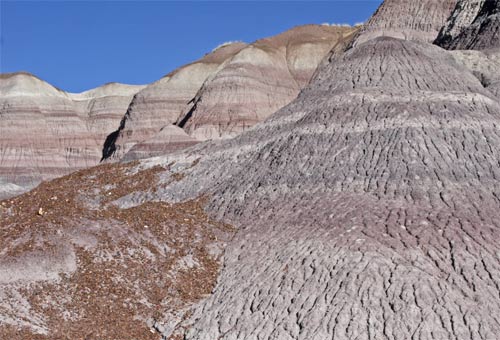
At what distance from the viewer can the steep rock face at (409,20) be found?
217 feet

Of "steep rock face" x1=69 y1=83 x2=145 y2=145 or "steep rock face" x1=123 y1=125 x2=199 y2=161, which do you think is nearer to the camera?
"steep rock face" x1=123 y1=125 x2=199 y2=161

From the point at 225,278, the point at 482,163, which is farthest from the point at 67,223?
the point at 482,163

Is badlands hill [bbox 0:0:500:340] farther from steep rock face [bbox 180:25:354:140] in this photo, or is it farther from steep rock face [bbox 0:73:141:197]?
steep rock face [bbox 0:73:141:197]

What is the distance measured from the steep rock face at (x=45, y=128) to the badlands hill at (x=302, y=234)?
61.0m

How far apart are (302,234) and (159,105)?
6942 centimetres

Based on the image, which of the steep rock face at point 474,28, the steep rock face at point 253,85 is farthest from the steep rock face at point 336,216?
the steep rock face at point 253,85

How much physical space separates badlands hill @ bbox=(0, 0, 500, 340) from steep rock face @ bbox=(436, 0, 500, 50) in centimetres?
1065

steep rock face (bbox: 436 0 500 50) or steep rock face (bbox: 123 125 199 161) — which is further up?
steep rock face (bbox: 436 0 500 50)

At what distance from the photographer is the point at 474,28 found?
43.9 metres

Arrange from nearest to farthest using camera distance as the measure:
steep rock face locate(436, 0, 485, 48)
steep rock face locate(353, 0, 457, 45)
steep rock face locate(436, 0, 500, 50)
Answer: steep rock face locate(436, 0, 500, 50) < steep rock face locate(436, 0, 485, 48) < steep rock face locate(353, 0, 457, 45)

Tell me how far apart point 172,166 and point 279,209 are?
9.49 metres

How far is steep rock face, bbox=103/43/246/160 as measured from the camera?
286ft

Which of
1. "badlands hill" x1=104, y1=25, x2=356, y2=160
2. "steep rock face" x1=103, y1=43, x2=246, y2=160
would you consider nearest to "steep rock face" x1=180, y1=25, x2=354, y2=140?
"badlands hill" x1=104, y1=25, x2=356, y2=160

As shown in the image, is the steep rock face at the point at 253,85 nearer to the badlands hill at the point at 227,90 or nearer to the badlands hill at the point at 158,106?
the badlands hill at the point at 227,90
